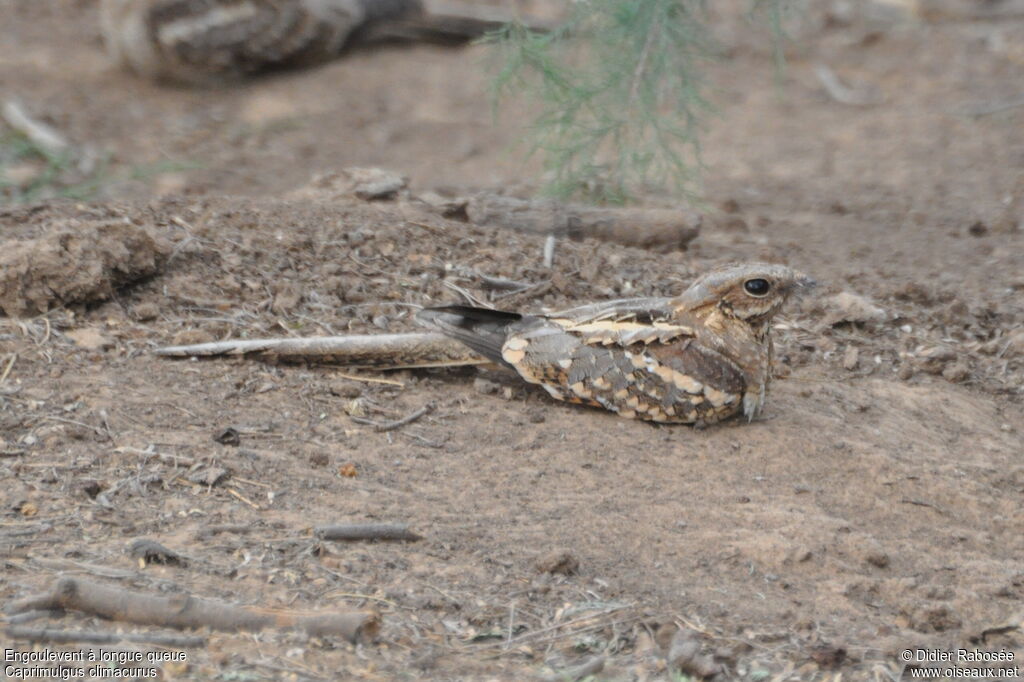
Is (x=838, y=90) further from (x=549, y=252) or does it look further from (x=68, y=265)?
(x=68, y=265)

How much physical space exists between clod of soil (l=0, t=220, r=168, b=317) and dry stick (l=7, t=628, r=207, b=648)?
2189mm

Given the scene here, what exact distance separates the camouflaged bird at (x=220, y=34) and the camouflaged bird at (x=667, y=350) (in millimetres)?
6532

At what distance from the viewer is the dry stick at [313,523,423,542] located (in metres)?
3.53

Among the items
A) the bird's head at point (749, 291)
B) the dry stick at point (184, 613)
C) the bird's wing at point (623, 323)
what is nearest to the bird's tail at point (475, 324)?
the bird's wing at point (623, 323)

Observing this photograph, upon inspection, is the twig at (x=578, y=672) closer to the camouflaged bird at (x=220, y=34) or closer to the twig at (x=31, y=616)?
the twig at (x=31, y=616)

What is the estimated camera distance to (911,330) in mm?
5672

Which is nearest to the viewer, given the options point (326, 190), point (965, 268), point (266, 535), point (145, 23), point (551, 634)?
point (551, 634)

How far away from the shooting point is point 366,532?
356 cm

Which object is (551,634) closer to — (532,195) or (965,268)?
(532,195)

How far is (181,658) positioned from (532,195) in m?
4.50

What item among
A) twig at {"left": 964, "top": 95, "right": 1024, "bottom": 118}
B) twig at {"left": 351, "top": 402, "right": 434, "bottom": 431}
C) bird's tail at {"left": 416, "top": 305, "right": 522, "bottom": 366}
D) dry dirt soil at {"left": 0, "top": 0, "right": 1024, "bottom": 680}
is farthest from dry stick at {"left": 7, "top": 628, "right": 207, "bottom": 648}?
twig at {"left": 964, "top": 95, "right": 1024, "bottom": 118}

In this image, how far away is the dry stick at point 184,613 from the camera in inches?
115

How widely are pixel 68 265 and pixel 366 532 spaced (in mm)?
1986

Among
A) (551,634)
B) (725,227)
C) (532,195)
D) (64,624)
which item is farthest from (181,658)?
(725,227)
